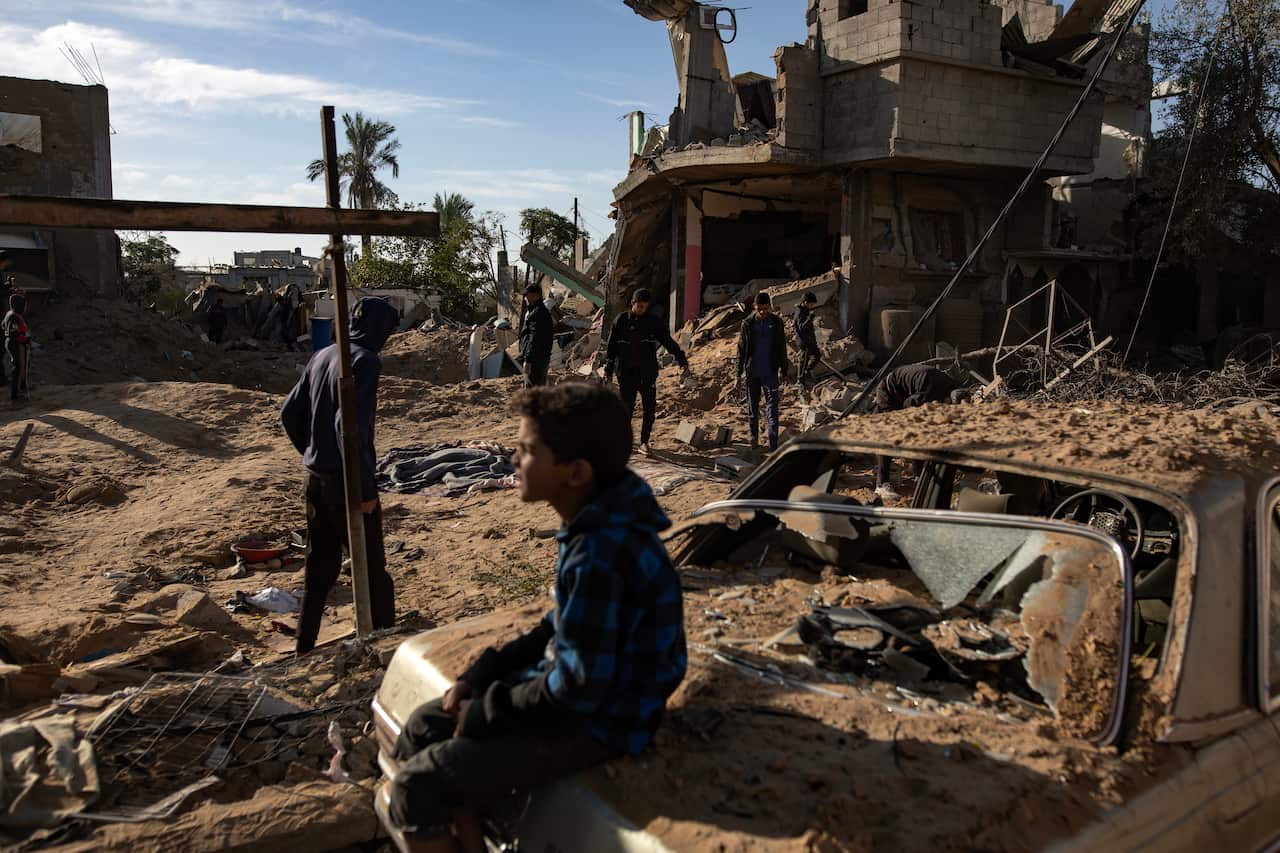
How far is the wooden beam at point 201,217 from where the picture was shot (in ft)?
10.8

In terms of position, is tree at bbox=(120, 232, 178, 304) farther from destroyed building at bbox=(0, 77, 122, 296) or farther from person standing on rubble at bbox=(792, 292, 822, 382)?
person standing on rubble at bbox=(792, 292, 822, 382)

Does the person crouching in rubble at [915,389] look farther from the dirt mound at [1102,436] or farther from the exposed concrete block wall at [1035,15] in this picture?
the exposed concrete block wall at [1035,15]

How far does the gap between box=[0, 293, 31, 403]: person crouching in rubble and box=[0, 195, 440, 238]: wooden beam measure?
10.8 meters

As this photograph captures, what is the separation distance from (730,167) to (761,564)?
42.4 feet

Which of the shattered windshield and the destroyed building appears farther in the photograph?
the destroyed building

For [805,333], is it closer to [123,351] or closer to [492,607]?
[492,607]

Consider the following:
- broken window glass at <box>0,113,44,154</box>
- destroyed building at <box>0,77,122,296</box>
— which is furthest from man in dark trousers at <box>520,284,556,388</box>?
broken window glass at <box>0,113,44,154</box>

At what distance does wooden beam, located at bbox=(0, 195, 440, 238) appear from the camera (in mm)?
3279

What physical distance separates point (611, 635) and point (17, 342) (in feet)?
45.6

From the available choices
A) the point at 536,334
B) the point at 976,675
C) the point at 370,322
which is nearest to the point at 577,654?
the point at 976,675

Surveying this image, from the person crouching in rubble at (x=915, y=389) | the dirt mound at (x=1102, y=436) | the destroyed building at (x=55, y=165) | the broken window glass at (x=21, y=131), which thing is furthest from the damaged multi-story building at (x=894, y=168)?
the dirt mound at (x=1102, y=436)

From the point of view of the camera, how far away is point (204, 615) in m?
5.22

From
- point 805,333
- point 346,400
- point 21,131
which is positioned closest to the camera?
point 346,400

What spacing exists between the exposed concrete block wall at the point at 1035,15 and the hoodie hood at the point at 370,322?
52.3ft
